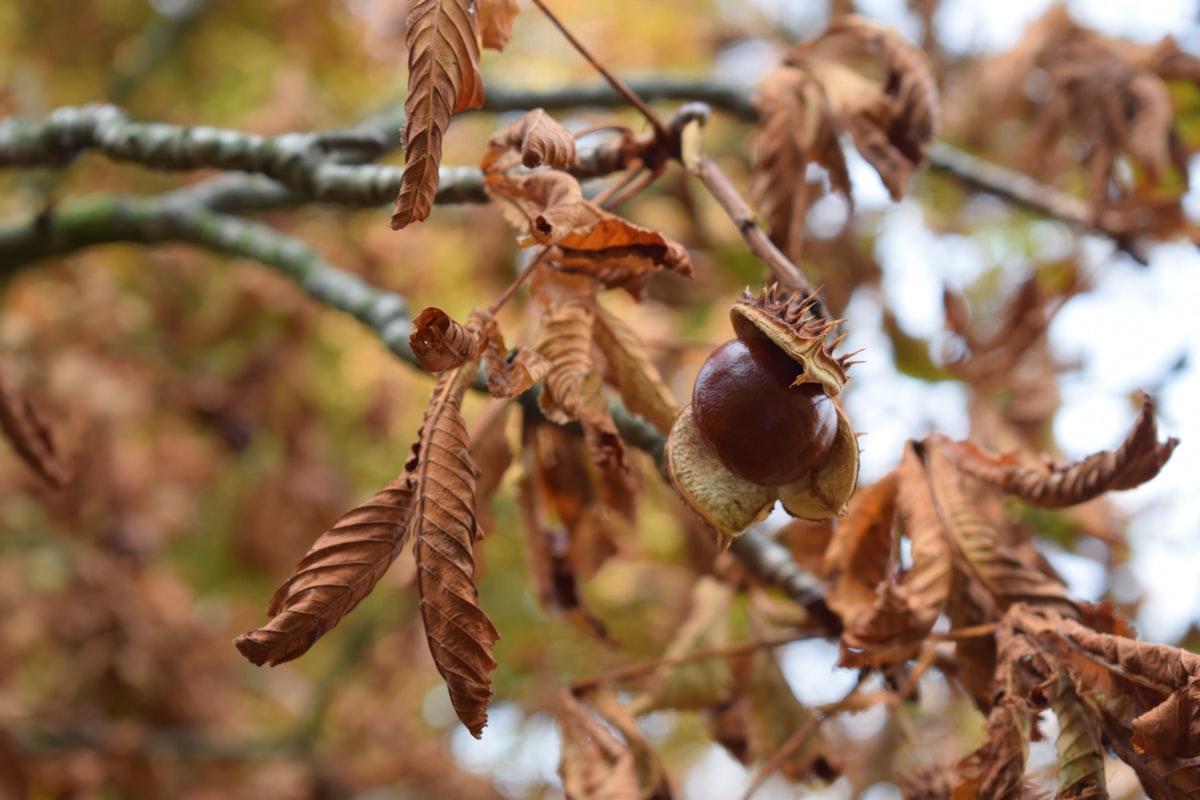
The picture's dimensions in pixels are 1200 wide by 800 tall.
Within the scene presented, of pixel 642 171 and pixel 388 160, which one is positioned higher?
pixel 642 171

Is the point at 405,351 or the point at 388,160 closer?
the point at 405,351

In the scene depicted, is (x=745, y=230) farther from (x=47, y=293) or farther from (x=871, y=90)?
(x=47, y=293)

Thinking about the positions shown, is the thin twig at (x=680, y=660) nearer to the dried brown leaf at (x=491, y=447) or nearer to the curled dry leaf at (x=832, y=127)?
the dried brown leaf at (x=491, y=447)

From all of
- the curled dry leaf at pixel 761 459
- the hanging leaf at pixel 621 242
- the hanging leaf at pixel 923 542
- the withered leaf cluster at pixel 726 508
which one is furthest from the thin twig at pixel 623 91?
the hanging leaf at pixel 923 542

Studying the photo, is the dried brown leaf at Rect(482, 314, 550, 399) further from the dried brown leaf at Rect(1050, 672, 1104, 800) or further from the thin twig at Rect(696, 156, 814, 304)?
the dried brown leaf at Rect(1050, 672, 1104, 800)

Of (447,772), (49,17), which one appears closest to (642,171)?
(447,772)

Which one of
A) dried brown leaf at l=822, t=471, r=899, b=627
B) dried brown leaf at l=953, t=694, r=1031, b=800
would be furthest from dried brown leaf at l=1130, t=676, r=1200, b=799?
dried brown leaf at l=822, t=471, r=899, b=627
